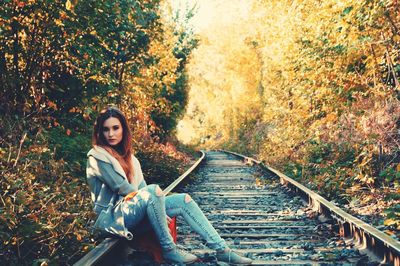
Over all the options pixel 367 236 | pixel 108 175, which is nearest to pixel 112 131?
pixel 108 175

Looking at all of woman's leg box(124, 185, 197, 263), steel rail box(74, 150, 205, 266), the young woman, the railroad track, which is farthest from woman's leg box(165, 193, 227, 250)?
steel rail box(74, 150, 205, 266)

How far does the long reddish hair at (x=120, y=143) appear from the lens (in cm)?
399

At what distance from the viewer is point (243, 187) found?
32.3 ft

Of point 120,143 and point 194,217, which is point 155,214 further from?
point 120,143

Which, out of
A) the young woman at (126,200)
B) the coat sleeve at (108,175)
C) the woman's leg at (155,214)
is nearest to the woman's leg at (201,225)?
the young woman at (126,200)

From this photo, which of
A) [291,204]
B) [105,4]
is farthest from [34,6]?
[291,204]

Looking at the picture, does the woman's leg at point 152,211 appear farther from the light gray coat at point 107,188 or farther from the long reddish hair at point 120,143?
the long reddish hair at point 120,143

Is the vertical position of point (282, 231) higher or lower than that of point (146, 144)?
lower

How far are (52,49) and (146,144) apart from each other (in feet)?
17.3

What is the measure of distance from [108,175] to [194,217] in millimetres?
820

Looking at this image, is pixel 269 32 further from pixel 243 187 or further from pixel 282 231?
pixel 282 231

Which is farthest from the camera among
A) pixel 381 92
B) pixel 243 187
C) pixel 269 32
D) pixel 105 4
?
pixel 269 32

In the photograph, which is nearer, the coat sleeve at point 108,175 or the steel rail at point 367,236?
the steel rail at point 367,236

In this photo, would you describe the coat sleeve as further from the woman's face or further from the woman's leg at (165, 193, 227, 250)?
the woman's leg at (165, 193, 227, 250)
